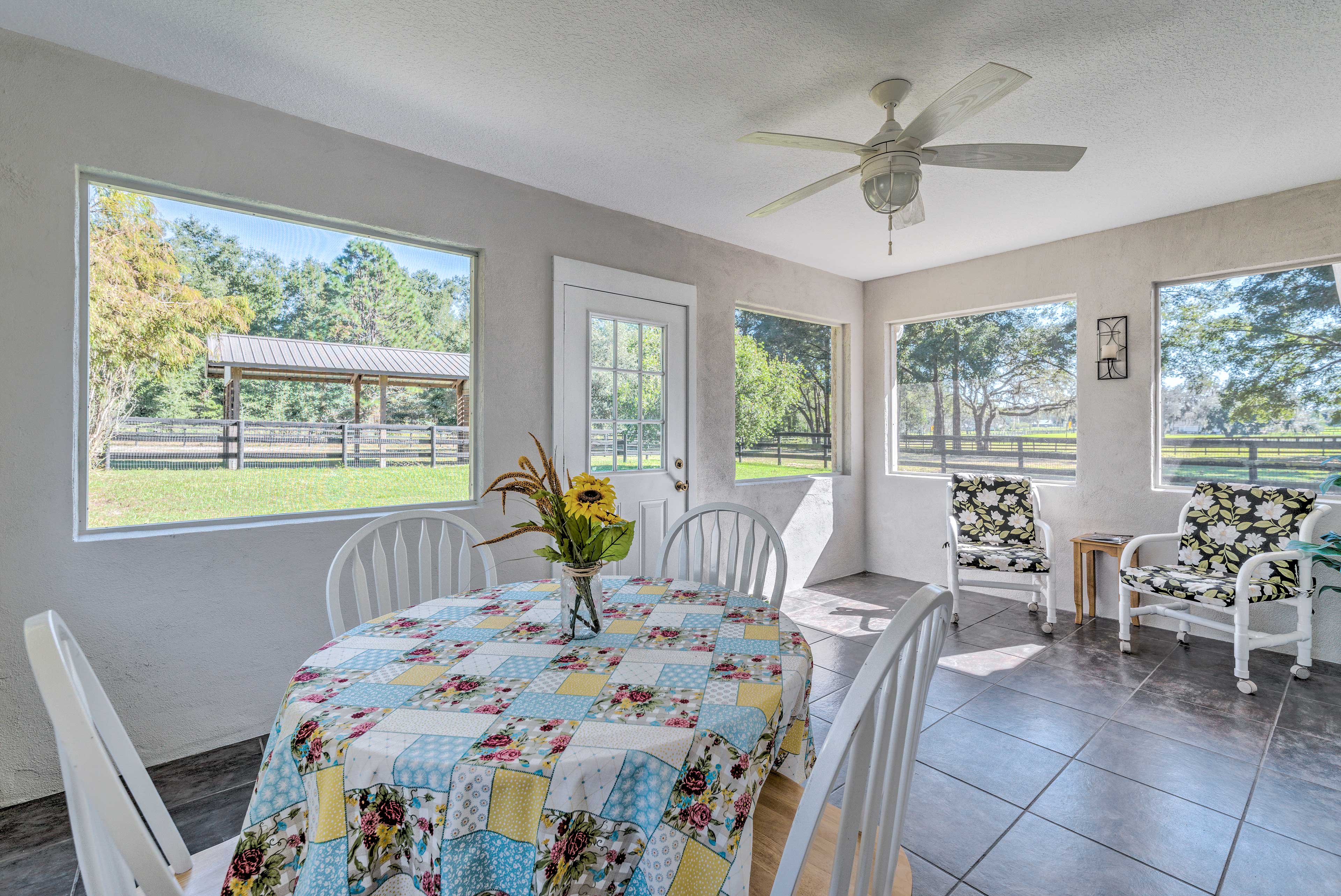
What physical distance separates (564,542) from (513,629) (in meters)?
0.30

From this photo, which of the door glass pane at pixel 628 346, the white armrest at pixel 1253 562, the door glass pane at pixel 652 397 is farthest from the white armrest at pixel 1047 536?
the door glass pane at pixel 628 346

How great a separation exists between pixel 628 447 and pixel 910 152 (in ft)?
6.92

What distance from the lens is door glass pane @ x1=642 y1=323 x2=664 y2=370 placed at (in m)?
3.62

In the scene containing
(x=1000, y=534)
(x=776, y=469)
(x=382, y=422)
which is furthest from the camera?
(x=776, y=469)

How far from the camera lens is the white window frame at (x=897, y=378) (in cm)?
431

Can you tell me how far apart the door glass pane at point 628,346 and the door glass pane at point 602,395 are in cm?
13

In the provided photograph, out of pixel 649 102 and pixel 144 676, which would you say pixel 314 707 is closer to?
pixel 144 676

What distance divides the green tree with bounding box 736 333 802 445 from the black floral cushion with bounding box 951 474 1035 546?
1365 millimetres

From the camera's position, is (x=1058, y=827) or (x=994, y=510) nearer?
(x=1058, y=827)

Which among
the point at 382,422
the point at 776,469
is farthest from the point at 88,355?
the point at 776,469

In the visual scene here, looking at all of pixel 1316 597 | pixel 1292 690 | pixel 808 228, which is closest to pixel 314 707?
pixel 808 228

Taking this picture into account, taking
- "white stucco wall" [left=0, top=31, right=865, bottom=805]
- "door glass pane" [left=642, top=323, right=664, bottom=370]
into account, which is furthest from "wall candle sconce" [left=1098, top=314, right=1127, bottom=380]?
"white stucco wall" [left=0, top=31, right=865, bottom=805]

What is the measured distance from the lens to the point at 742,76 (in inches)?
84.7

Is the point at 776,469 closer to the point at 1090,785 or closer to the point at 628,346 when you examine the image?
the point at 628,346
